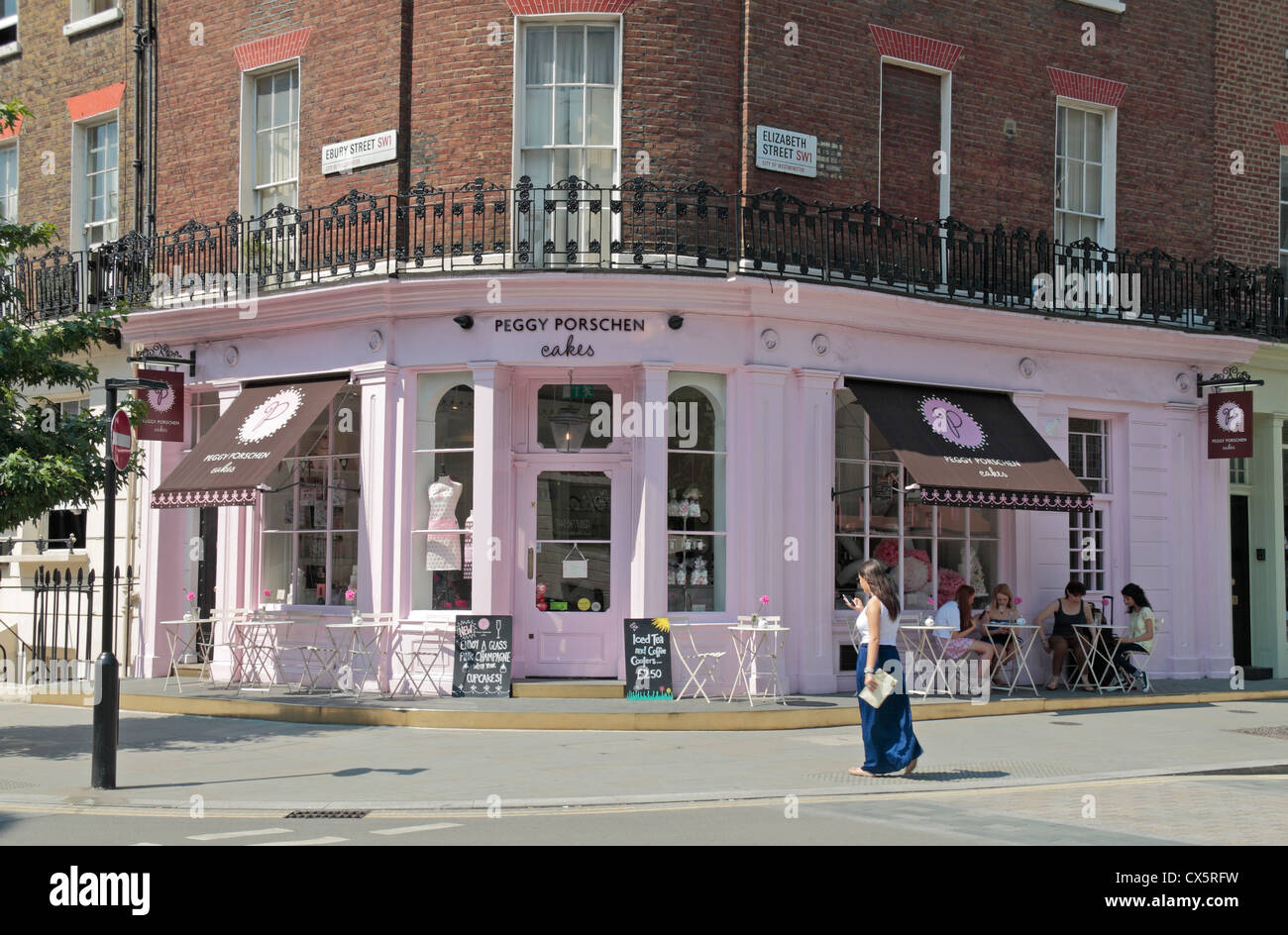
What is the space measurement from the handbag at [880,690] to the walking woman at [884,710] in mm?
108

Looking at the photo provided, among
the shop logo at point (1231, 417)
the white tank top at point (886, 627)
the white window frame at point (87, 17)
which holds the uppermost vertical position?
the white window frame at point (87, 17)

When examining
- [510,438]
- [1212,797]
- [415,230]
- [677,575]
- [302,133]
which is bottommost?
[1212,797]

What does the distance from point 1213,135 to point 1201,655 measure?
24.3ft

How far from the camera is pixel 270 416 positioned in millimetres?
17406

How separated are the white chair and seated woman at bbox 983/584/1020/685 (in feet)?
11.7

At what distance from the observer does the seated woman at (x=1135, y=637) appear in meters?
18.0

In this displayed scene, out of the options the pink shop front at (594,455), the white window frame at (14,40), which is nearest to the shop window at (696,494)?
the pink shop front at (594,455)

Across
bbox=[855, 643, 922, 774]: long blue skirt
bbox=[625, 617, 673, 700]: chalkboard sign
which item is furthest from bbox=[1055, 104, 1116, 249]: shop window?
bbox=[855, 643, 922, 774]: long blue skirt

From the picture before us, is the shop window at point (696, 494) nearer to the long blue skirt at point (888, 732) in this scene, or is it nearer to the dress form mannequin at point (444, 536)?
the dress form mannequin at point (444, 536)

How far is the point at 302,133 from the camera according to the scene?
711 inches

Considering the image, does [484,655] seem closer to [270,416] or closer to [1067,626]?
[270,416]

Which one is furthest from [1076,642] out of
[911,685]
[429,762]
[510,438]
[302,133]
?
[302,133]

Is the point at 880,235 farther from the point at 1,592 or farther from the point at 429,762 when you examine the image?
the point at 1,592

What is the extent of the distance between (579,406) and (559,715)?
3.95 meters
